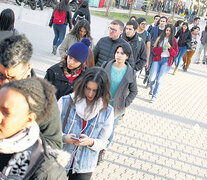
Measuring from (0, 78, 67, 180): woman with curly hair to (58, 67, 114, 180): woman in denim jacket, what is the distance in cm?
141

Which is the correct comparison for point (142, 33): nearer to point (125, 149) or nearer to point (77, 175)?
point (125, 149)

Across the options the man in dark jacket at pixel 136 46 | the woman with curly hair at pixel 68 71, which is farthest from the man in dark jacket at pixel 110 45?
the woman with curly hair at pixel 68 71

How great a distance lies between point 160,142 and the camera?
6277mm

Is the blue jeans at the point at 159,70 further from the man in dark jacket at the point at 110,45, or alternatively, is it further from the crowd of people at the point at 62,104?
the man in dark jacket at the point at 110,45

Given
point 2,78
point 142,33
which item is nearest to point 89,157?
point 2,78

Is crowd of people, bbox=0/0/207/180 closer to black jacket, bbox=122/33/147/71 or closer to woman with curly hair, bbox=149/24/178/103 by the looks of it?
black jacket, bbox=122/33/147/71

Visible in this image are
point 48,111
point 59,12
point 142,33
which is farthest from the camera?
point 59,12

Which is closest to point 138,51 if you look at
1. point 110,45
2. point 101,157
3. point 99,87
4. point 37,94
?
point 110,45

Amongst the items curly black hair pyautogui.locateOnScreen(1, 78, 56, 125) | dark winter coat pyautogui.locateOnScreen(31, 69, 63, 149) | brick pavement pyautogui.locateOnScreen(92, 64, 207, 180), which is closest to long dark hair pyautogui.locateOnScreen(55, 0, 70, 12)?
brick pavement pyautogui.locateOnScreen(92, 64, 207, 180)

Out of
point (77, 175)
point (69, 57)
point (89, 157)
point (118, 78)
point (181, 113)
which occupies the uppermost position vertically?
point (69, 57)

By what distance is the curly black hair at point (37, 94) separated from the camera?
164 cm

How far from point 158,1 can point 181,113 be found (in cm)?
4177

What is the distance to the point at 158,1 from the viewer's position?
155 ft

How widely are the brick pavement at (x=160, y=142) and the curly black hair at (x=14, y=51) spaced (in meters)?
2.44
